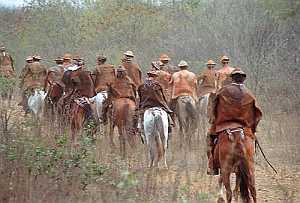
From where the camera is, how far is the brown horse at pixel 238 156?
9148 millimetres

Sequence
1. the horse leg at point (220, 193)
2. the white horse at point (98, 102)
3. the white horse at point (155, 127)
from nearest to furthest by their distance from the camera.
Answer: the horse leg at point (220, 193)
the white horse at point (155, 127)
the white horse at point (98, 102)

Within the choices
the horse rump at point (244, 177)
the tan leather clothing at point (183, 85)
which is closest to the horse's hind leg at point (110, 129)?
the horse rump at point (244, 177)

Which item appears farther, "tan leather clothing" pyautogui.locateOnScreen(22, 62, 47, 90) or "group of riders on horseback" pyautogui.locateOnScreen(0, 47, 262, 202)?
"tan leather clothing" pyautogui.locateOnScreen(22, 62, 47, 90)

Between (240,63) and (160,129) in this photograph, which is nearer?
(160,129)

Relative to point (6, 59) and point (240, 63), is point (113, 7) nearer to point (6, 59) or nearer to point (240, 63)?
point (240, 63)

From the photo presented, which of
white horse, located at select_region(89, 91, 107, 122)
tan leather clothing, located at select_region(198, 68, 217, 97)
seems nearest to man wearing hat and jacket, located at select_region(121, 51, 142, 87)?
white horse, located at select_region(89, 91, 107, 122)

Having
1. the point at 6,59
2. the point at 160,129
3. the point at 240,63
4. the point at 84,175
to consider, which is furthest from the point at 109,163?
the point at 240,63

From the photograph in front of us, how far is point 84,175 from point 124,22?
77.4 ft

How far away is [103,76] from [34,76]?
2384 mm

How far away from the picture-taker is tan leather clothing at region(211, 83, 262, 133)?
30.3 ft

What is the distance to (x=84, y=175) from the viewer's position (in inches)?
325

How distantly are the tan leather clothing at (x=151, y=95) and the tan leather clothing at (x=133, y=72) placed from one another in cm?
210

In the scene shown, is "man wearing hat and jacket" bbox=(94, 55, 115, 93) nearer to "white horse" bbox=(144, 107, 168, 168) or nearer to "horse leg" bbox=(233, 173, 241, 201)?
"white horse" bbox=(144, 107, 168, 168)

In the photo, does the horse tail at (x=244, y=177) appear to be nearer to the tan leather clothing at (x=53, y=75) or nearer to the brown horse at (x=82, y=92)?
the brown horse at (x=82, y=92)
